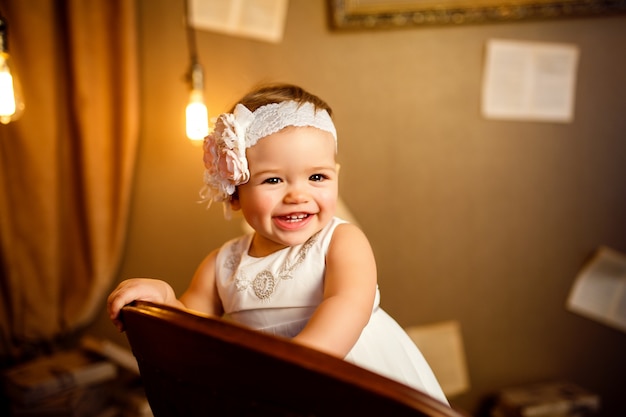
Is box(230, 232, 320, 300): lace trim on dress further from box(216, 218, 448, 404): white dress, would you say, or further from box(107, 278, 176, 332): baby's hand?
box(107, 278, 176, 332): baby's hand

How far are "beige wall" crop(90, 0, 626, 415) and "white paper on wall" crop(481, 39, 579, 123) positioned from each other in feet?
0.12

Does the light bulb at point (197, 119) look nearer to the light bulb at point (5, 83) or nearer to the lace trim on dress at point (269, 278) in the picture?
the light bulb at point (5, 83)

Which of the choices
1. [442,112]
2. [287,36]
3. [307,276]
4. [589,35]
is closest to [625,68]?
[589,35]

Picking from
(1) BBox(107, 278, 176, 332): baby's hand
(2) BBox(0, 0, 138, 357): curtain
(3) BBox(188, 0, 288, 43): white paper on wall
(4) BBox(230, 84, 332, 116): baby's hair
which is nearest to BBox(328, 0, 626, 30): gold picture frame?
(3) BBox(188, 0, 288, 43): white paper on wall

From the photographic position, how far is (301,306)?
972mm

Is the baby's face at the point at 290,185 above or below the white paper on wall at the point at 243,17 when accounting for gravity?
below

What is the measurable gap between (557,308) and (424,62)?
44.9 inches

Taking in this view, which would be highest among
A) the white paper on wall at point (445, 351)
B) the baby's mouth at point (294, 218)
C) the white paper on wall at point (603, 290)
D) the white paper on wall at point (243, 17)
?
the white paper on wall at point (243, 17)

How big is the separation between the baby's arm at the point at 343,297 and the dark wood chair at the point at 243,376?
0.21 meters

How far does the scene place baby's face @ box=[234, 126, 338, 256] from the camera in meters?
0.95

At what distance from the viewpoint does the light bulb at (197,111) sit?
1.81m

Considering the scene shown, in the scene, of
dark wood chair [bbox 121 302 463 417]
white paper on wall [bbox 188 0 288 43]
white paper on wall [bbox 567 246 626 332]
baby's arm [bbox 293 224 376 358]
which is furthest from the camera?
white paper on wall [bbox 567 246 626 332]

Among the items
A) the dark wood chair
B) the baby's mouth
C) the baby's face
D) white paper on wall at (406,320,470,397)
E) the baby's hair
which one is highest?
the baby's hair

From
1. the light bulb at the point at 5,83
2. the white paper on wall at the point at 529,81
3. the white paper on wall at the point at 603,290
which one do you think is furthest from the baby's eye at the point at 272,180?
the white paper on wall at the point at 603,290
